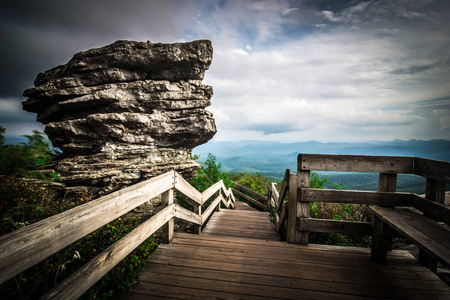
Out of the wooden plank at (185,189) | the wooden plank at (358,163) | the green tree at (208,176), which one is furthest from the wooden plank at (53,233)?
the green tree at (208,176)

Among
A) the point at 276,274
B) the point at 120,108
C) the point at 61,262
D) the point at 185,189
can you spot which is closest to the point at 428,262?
the point at 276,274

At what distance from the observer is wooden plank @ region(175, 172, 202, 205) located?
3.33m

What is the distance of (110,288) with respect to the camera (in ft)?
7.01

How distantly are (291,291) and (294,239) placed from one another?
1.18 m

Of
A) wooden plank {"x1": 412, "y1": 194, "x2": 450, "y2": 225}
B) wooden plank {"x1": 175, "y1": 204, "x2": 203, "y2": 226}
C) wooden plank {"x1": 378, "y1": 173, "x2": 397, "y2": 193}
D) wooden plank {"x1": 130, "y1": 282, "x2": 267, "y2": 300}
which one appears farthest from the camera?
wooden plank {"x1": 175, "y1": 204, "x2": 203, "y2": 226}

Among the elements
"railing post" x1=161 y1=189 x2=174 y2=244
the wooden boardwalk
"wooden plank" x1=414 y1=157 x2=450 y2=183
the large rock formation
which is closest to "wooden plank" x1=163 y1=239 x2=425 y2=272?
the wooden boardwalk

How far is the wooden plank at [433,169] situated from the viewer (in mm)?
2160

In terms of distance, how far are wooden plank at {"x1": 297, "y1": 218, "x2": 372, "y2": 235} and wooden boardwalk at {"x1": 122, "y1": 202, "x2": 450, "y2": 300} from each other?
29 cm

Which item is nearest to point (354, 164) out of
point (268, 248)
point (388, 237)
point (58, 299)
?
point (388, 237)

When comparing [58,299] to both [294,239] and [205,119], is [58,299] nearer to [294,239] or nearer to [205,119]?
[294,239]

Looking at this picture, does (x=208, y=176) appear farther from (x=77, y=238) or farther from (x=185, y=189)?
(x=77, y=238)

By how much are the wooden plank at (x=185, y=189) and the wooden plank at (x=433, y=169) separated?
349 cm

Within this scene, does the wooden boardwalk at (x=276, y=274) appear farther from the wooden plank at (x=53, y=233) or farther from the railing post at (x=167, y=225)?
the wooden plank at (x=53, y=233)

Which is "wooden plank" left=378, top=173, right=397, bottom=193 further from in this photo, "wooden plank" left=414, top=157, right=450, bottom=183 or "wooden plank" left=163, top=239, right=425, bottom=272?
"wooden plank" left=163, top=239, right=425, bottom=272
